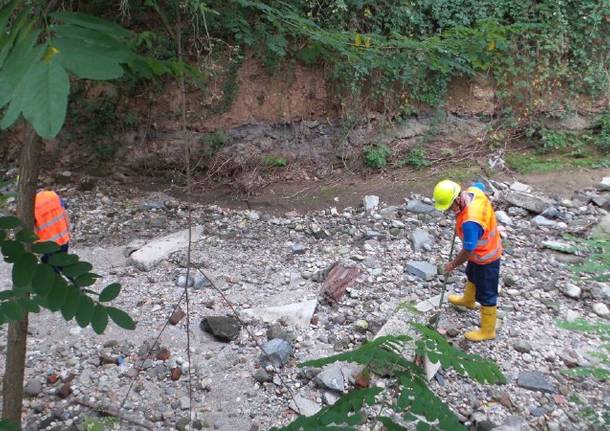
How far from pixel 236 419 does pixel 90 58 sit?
2723mm

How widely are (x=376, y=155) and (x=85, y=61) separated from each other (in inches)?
265

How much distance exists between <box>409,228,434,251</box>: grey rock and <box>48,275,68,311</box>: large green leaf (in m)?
4.40

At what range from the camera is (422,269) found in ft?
16.2

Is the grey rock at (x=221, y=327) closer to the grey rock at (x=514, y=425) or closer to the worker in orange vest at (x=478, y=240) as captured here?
the worker in orange vest at (x=478, y=240)

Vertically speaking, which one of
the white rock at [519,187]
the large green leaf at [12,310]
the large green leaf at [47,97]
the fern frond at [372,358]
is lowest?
the white rock at [519,187]

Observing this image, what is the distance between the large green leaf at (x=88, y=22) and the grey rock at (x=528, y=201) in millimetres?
6130

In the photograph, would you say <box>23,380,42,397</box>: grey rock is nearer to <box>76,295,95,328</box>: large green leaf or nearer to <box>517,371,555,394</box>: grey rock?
<box>76,295,95,328</box>: large green leaf

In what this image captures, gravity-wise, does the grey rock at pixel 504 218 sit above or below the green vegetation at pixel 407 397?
below

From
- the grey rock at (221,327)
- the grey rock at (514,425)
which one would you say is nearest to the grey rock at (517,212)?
the grey rock at (514,425)

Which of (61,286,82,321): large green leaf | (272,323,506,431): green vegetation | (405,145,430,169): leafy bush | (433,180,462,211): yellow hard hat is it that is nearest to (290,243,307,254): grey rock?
(433,180,462,211): yellow hard hat

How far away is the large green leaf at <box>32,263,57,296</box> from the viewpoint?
1408mm

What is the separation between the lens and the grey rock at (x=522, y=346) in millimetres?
3939

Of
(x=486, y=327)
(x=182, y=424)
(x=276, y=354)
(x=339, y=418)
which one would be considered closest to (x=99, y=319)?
(x=339, y=418)

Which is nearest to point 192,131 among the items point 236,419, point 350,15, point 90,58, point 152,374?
point 350,15
